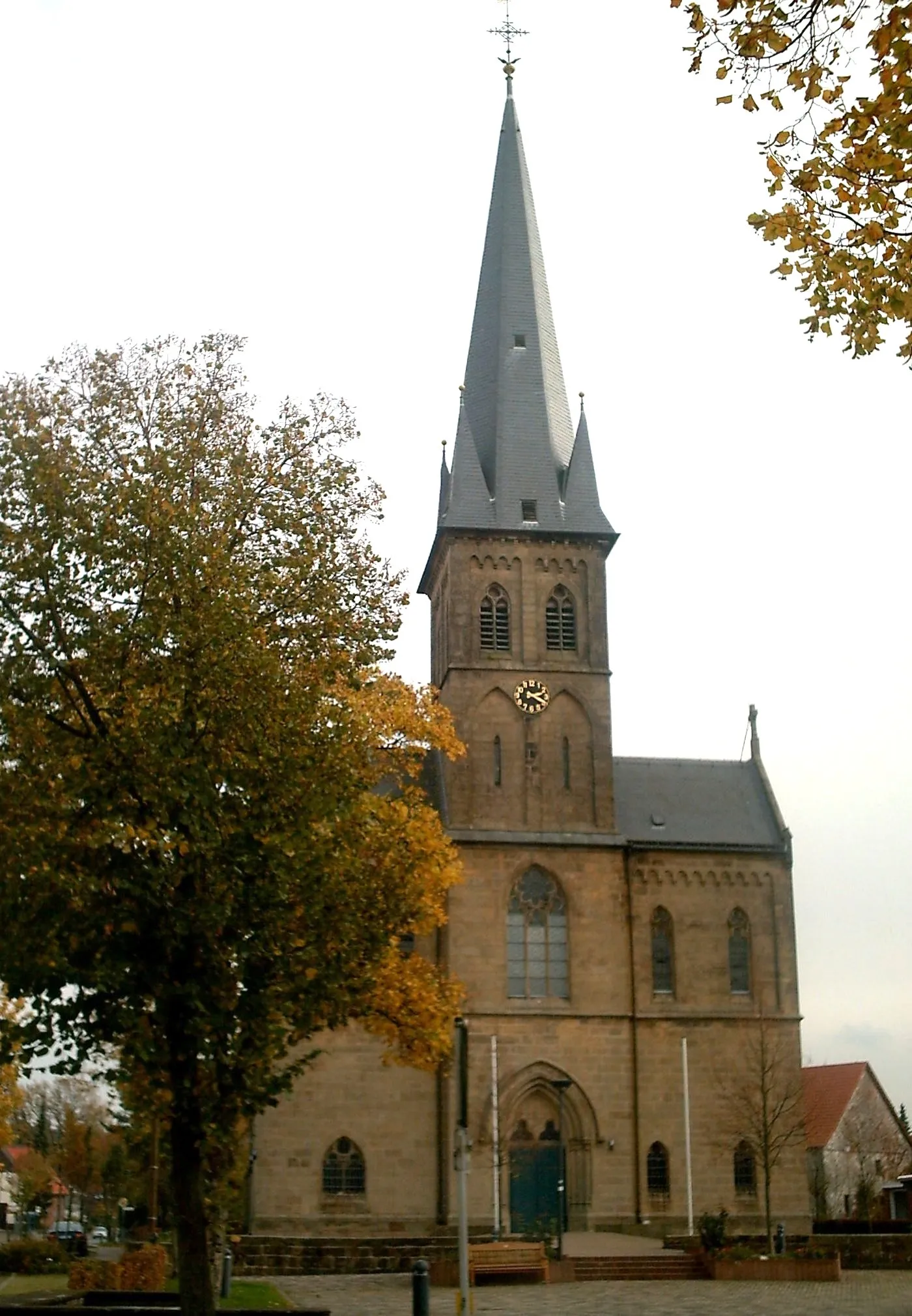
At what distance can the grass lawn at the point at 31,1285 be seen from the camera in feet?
92.6

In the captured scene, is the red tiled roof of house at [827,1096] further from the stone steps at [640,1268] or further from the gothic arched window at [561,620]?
the stone steps at [640,1268]

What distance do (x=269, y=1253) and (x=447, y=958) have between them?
33.7ft

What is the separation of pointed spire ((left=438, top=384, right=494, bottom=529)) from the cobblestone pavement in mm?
22378

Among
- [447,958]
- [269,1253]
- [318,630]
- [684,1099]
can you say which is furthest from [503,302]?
[318,630]

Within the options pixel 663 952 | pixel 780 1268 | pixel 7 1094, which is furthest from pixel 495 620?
pixel 780 1268

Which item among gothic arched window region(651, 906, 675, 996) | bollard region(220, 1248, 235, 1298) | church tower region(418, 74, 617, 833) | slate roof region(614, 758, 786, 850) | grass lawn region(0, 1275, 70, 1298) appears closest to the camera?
bollard region(220, 1248, 235, 1298)

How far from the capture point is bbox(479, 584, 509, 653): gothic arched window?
48.1 metres

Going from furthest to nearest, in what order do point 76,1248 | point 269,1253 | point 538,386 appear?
point 538,386, point 76,1248, point 269,1253

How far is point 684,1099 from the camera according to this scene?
44.6m

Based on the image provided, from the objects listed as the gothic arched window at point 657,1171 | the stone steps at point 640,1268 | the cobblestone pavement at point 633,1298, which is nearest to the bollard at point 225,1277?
the cobblestone pavement at point 633,1298

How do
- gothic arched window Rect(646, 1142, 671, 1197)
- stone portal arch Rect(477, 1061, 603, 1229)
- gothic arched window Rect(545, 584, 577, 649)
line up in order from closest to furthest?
stone portal arch Rect(477, 1061, 603, 1229)
gothic arched window Rect(646, 1142, 671, 1197)
gothic arched window Rect(545, 584, 577, 649)

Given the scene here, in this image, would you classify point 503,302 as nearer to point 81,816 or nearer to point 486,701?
point 486,701

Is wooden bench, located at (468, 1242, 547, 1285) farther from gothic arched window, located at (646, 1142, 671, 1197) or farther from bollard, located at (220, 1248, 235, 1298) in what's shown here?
gothic arched window, located at (646, 1142, 671, 1197)

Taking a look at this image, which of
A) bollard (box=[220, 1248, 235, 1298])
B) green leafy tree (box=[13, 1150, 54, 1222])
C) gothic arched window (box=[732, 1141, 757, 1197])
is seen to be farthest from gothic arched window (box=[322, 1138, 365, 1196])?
green leafy tree (box=[13, 1150, 54, 1222])
